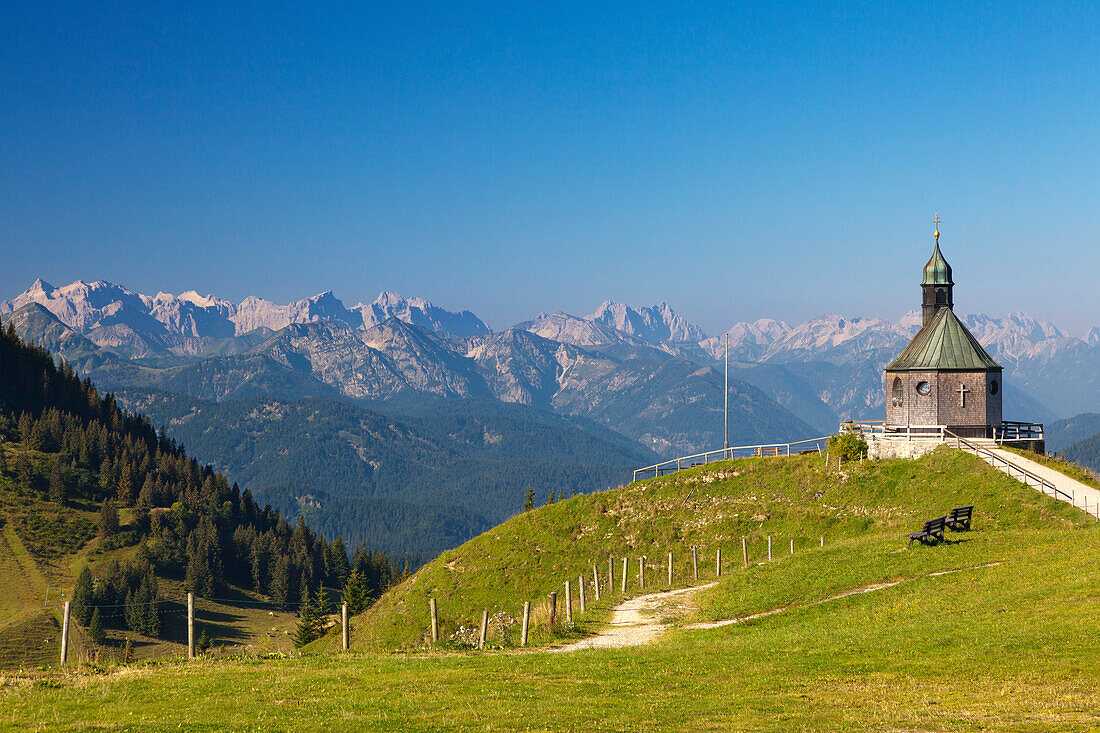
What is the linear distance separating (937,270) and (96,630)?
150 metres

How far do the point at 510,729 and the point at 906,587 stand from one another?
2363cm

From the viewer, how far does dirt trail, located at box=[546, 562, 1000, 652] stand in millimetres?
35688

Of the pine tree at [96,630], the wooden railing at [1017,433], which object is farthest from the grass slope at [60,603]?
the wooden railing at [1017,433]

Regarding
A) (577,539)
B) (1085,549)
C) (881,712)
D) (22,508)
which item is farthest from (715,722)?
(22,508)

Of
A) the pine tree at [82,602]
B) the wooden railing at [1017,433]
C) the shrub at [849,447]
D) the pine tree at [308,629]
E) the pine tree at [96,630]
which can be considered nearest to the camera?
the wooden railing at [1017,433]

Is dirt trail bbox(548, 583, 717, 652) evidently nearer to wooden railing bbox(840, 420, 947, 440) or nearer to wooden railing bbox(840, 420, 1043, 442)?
wooden railing bbox(840, 420, 1043, 442)

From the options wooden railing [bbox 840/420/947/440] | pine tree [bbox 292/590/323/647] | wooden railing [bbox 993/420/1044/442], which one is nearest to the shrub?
wooden railing [bbox 840/420/947/440]

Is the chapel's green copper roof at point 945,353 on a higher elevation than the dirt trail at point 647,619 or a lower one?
higher

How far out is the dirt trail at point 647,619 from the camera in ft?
117

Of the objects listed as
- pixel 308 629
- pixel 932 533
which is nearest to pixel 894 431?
pixel 932 533

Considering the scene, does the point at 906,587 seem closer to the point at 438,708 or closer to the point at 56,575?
the point at 438,708

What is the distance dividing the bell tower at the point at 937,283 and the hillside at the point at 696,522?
75.5ft

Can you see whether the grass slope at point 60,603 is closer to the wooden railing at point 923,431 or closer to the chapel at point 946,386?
the wooden railing at point 923,431

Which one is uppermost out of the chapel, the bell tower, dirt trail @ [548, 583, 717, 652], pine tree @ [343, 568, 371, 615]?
the bell tower
